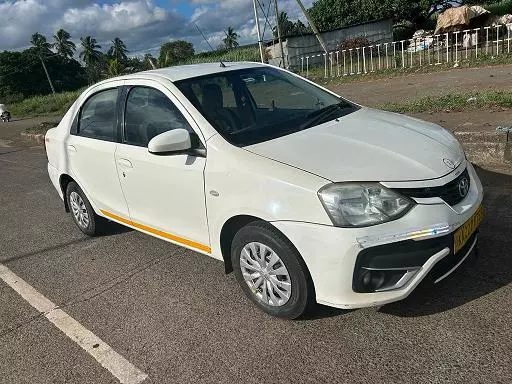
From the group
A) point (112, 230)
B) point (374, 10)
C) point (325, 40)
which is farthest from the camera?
point (374, 10)

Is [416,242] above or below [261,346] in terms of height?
above

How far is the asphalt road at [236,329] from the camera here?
2.63m

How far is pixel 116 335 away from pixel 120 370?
16.2 inches

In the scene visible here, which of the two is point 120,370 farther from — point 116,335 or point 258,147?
point 258,147

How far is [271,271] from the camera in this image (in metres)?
3.04

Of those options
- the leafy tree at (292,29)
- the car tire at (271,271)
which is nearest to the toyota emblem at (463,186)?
the car tire at (271,271)

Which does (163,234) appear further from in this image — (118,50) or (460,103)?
(118,50)

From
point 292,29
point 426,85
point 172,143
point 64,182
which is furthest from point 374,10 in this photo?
point 172,143

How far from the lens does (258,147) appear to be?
3139mm

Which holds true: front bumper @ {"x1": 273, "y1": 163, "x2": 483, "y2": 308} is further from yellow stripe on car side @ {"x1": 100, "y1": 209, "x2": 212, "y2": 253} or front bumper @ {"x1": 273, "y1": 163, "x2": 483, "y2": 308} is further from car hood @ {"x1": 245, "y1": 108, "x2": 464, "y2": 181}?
yellow stripe on car side @ {"x1": 100, "y1": 209, "x2": 212, "y2": 253}

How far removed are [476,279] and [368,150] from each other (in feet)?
4.04

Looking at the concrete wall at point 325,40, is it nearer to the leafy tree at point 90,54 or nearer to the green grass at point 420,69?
the green grass at point 420,69

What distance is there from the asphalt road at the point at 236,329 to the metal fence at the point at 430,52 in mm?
10801

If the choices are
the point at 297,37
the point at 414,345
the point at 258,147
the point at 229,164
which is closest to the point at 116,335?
the point at 229,164
